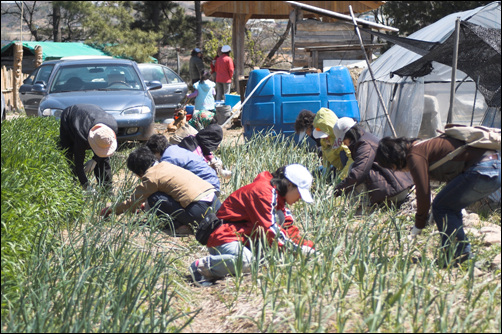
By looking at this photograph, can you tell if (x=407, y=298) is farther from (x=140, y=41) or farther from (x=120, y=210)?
(x=140, y=41)

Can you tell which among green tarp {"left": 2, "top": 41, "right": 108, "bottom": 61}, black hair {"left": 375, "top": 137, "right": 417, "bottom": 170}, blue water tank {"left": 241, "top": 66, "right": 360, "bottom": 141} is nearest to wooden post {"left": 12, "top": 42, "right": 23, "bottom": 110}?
green tarp {"left": 2, "top": 41, "right": 108, "bottom": 61}

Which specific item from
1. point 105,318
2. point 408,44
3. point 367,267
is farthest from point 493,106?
point 105,318

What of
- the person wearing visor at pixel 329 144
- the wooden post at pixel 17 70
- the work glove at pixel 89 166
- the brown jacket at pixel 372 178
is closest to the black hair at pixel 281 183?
the brown jacket at pixel 372 178

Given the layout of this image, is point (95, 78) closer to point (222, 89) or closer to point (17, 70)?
point (222, 89)

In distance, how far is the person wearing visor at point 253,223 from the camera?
4559mm

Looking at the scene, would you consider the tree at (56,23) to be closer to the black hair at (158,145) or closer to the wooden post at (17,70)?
the wooden post at (17,70)

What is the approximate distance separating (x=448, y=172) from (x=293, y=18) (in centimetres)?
1057

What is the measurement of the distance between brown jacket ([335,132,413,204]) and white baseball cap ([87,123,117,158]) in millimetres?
2163

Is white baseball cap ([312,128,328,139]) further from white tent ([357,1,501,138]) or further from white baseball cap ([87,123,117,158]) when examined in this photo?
white tent ([357,1,501,138])

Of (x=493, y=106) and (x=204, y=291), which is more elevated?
(x=493, y=106)

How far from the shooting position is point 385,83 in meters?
10.1

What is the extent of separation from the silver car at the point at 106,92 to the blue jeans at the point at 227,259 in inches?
207

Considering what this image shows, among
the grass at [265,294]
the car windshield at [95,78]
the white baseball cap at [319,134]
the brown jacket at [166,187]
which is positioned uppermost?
the car windshield at [95,78]

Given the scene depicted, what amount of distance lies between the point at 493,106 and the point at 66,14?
2942cm
